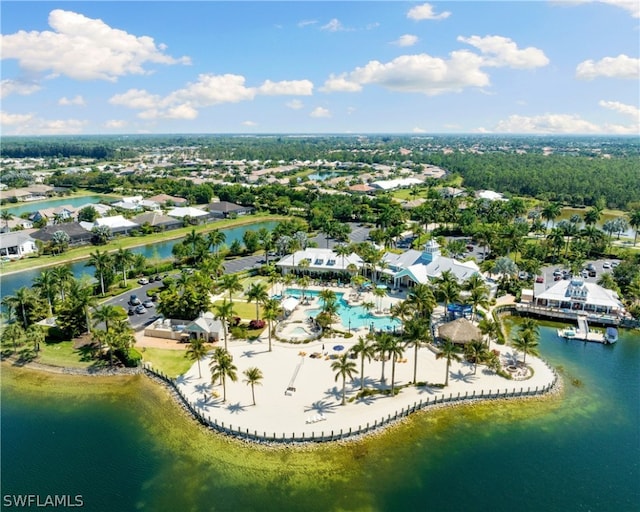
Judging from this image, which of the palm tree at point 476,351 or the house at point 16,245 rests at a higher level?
the house at point 16,245

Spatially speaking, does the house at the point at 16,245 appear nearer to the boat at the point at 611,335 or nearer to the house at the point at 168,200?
the house at the point at 168,200

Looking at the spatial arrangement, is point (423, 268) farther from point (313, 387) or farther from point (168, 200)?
point (168, 200)

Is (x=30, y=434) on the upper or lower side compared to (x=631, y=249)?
lower

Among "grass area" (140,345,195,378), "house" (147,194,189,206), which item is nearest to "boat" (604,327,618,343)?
"grass area" (140,345,195,378)

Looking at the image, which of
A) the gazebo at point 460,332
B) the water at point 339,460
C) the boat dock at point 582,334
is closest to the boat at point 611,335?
the boat dock at point 582,334

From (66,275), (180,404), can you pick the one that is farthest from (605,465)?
(66,275)

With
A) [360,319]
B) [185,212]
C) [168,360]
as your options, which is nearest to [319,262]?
[360,319]

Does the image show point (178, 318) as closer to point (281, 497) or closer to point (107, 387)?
point (107, 387)
